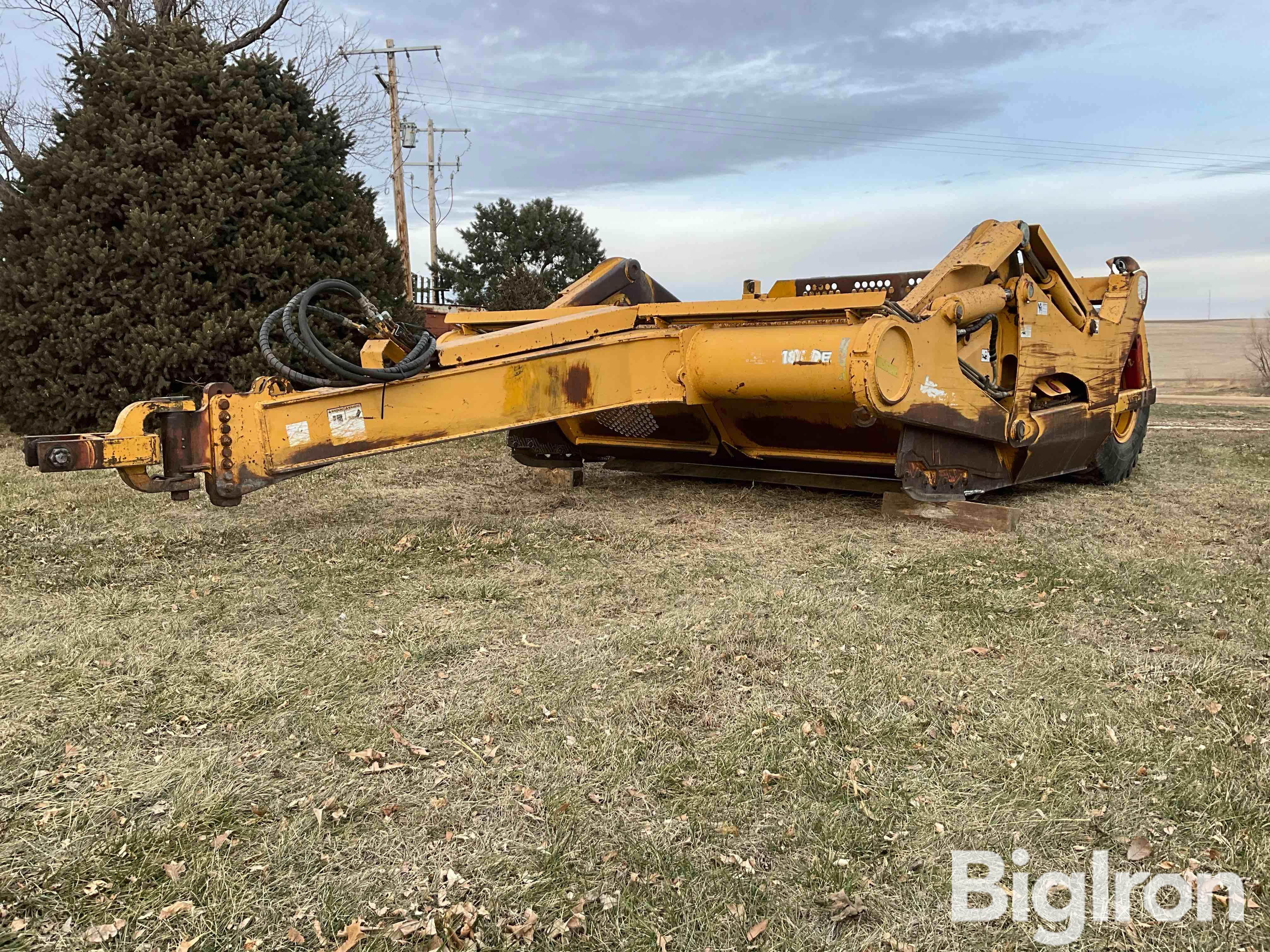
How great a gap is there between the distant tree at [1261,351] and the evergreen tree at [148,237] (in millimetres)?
22231

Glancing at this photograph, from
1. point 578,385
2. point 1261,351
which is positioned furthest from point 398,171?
point 1261,351

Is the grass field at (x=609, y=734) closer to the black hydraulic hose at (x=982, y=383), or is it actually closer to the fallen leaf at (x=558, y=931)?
the fallen leaf at (x=558, y=931)

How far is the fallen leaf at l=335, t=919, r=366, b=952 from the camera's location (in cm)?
215

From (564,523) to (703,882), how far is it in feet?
12.5

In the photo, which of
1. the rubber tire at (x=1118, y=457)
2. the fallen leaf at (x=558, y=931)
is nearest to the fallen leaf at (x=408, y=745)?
the fallen leaf at (x=558, y=931)

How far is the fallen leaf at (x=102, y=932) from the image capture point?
7.04 feet

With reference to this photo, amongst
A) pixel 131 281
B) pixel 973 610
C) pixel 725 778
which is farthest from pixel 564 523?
pixel 131 281

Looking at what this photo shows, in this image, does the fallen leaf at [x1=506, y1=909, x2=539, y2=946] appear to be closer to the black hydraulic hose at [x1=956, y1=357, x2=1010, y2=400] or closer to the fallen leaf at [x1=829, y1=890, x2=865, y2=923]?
the fallen leaf at [x1=829, y1=890, x2=865, y2=923]

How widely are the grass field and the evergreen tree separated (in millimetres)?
4539

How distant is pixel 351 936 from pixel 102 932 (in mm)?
542

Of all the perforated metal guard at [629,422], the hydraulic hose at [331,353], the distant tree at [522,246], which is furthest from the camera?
the distant tree at [522,246]

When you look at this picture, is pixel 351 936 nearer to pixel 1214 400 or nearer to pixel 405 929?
pixel 405 929

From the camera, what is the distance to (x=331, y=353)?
4816 millimetres

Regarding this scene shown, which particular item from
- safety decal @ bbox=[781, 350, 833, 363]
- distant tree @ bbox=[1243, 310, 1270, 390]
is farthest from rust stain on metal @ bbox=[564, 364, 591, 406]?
distant tree @ bbox=[1243, 310, 1270, 390]
